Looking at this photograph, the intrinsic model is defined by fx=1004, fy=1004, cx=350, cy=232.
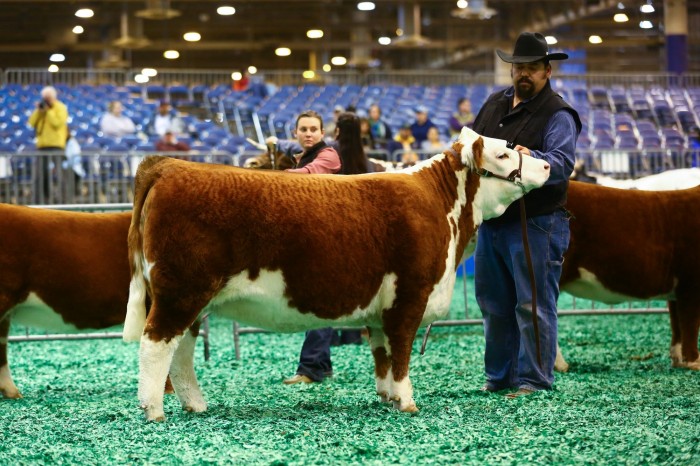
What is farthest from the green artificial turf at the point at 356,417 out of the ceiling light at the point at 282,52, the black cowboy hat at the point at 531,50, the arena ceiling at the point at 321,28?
the ceiling light at the point at 282,52

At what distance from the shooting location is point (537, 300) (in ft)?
21.1

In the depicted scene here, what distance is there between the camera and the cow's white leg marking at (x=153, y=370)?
5.29 metres

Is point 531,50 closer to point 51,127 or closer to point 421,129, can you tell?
point 51,127

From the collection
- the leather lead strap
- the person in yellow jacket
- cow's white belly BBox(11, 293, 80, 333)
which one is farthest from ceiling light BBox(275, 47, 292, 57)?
the leather lead strap

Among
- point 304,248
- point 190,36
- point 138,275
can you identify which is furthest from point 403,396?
point 190,36

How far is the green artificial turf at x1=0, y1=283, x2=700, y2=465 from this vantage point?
15.4 feet

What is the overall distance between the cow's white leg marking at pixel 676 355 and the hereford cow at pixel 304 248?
2499 mm

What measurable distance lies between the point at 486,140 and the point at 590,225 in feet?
6.21

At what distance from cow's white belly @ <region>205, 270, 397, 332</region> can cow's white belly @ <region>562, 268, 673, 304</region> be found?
2418mm

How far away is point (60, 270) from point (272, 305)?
71.7 inches

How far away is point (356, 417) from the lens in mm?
5570

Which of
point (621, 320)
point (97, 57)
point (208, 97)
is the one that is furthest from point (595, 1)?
point (621, 320)

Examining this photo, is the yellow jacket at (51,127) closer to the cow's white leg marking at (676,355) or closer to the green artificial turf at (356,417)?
the green artificial turf at (356,417)

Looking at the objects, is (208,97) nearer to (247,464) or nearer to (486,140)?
(486,140)
